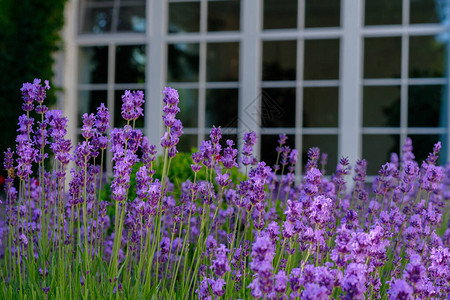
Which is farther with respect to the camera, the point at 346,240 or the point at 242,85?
the point at 242,85

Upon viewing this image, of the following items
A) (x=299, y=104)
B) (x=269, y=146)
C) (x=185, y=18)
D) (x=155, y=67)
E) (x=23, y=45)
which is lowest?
(x=269, y=146)

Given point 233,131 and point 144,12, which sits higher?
point 144,12

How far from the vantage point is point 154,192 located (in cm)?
153

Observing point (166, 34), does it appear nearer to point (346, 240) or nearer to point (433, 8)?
point (433, 8)

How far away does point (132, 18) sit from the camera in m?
5.99

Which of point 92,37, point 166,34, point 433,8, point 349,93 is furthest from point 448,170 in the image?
point 92,37

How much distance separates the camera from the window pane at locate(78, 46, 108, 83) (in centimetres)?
607

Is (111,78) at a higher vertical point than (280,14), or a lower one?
lower

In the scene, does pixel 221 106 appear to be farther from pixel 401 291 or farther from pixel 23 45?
pixel 401 291

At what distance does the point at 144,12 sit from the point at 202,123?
1.28m

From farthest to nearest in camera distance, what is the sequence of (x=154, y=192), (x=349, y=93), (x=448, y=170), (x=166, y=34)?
(x=166, y=34)
(x=349, y=93)
(x=448, y=170)
(x=154, y=192)

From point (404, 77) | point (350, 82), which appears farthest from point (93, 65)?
point (404, 77)

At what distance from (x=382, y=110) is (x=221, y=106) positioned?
152 centimetres

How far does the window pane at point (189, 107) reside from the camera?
584 centimetres
